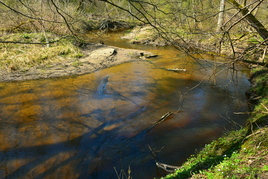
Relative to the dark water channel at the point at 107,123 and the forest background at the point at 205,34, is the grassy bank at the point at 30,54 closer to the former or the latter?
the dark water channel at the point at 107,123

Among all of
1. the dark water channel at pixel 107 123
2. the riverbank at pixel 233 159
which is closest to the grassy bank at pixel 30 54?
the dark water channel at pixel 107 123

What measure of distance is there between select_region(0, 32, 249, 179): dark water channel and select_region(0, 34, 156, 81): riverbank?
1.14 meters

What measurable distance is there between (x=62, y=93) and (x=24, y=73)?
11.5ft

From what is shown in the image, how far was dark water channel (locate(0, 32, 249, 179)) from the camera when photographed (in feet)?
16.3

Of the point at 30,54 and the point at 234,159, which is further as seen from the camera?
the point at 30,54

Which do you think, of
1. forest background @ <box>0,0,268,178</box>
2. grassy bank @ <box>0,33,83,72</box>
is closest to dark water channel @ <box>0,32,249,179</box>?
forest background @ <box>0,0,268,178</box>

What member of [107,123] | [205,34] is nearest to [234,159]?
[205,34]

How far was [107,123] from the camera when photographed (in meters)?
6.78

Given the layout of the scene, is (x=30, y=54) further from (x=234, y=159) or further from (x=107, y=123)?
(x=234, y=159)

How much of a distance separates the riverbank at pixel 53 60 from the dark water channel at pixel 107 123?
114 cm

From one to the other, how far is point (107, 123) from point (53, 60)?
302 inches

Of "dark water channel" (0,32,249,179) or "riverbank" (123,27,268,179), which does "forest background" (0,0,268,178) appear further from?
"dark water channel" (0,32,249,179)

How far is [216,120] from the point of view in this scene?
6.79m

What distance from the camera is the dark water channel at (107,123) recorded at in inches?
195
